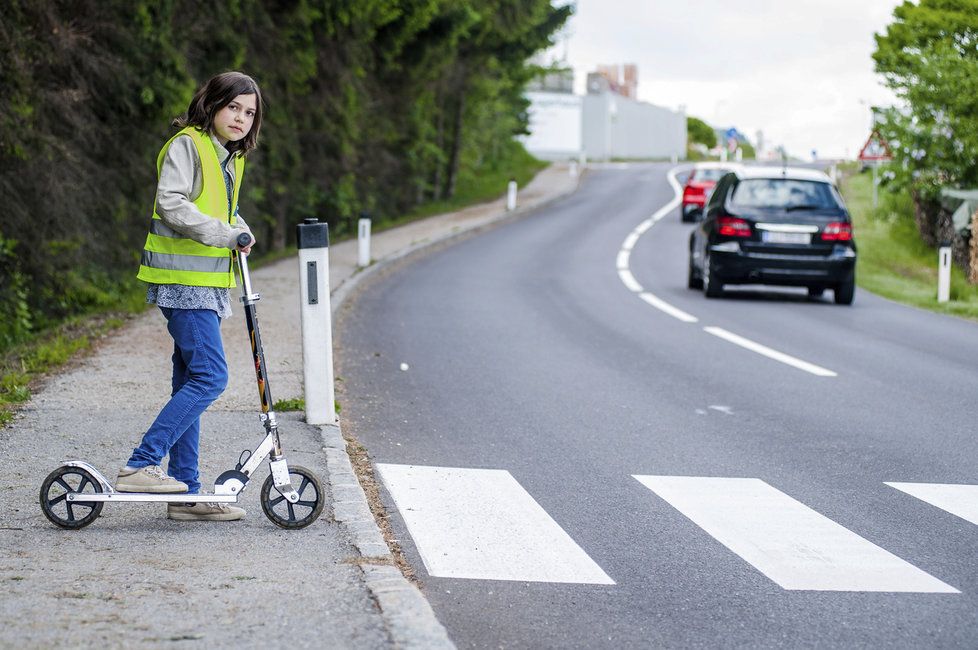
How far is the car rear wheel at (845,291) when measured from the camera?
58.7 ft

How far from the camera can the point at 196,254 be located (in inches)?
214

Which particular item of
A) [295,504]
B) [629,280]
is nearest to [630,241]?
[629,280]

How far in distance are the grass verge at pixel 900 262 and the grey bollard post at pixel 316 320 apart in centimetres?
1193

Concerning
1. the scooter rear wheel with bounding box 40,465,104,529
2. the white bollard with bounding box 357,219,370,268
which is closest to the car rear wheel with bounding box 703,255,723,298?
the white bollard with bounding box 357,219,370,268

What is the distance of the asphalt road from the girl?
107 centimetres

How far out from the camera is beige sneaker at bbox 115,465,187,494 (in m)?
5.40

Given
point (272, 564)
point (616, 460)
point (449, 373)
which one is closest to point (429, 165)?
point (449, 373)

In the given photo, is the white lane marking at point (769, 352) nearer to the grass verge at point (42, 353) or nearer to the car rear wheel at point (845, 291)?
the car rear wheel at point (845, 291)

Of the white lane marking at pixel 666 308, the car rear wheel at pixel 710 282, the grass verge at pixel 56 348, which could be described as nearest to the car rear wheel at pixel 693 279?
the white lane marking at pixel 666 308

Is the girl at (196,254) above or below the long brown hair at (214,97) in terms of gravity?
below

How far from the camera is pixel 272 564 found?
4.96 metres

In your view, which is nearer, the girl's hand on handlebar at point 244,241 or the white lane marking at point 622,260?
the girl's hand on handlebar at point 244,241

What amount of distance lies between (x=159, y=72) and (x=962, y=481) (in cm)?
1193

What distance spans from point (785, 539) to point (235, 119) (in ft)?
9.49
